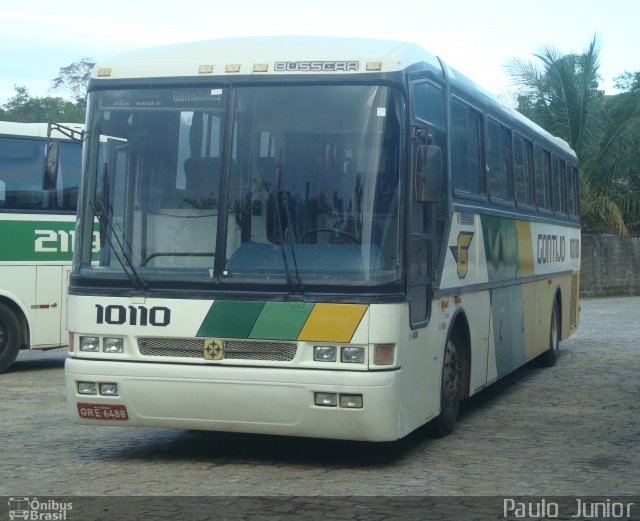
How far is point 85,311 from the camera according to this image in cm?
897

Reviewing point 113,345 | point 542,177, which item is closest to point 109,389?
point 113,345

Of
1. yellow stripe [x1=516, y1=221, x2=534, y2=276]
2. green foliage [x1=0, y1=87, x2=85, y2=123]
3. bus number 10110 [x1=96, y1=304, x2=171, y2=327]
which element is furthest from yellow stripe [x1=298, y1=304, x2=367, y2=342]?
green foliage [x1=0, y1=87, x2=85, y2=123]

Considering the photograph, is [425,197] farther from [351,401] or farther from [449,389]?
[449,389]

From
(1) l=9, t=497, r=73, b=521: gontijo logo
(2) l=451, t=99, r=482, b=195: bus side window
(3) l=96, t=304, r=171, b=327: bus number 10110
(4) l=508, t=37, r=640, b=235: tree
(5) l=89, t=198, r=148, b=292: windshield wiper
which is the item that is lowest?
(1) l=9, t=497, r=73, b=521: gontijo logo

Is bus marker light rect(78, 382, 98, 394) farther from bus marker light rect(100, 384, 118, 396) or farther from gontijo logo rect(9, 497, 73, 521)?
gontijo logo rect(9, 497, 73, 521)

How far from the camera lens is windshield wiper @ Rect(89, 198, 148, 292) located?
29.0ft

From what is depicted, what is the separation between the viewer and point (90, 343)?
8.95 metres

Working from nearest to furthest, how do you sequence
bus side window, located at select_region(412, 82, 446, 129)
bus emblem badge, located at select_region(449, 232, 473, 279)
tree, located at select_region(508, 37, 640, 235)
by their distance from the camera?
bus side window, located at select_region(412, 82, 446, 129) → bus emblem badge, located at select_region(449, 232, 473, 279) → tree, located at select_region(508, 37, 640, 235)

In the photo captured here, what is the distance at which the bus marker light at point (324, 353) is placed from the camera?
8.43 metres

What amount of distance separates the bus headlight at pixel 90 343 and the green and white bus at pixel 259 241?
1 centimetres

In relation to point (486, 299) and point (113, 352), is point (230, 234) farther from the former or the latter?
point (486, 299)

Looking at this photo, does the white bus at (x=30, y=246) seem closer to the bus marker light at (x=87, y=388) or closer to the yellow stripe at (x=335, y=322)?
the bus marker light at (x=87, y=388)

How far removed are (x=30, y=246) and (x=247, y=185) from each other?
27.7 ft

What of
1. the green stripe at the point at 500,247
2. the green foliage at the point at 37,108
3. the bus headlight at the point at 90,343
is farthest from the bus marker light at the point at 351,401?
the green foliage at the point at 37,108
